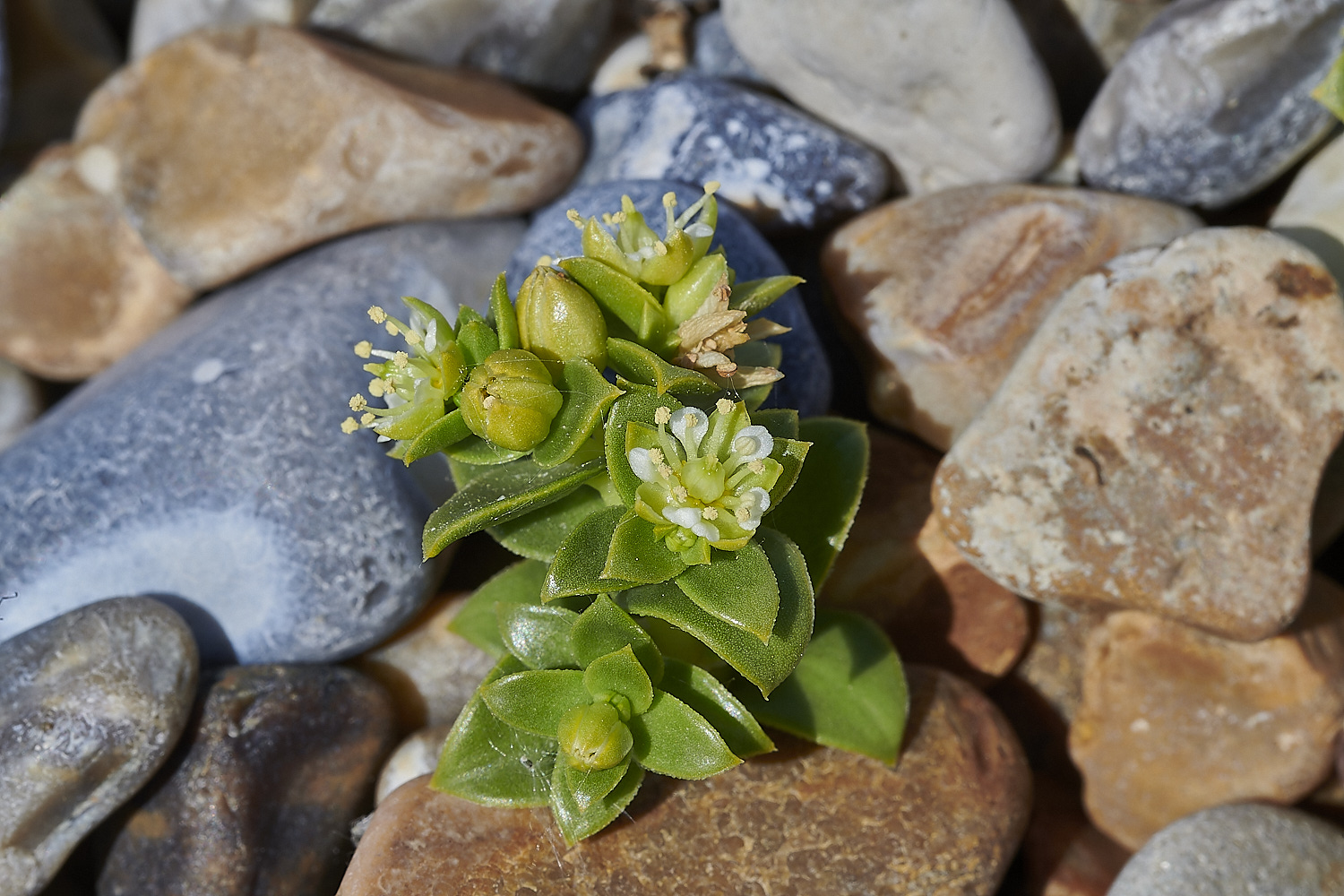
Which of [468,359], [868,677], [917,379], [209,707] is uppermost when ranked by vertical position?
[468,359]

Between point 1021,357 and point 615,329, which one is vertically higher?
point 615,329

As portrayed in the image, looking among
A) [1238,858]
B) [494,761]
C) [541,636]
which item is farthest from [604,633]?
[1238,858]

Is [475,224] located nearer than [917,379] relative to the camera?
No

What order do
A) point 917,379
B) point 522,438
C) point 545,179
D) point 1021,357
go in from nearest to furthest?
point 522,438
point 1021,357
point 917,379
point 545,179

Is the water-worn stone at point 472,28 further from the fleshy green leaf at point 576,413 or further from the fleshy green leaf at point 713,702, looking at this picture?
the fleshy green leaf at point 713,702

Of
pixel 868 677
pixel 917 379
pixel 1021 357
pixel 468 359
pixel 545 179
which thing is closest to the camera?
pixel 468 359

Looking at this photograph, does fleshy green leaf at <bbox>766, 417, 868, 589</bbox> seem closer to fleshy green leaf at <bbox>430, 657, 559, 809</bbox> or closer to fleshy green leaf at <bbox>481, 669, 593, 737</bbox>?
fleshy green leaf at <bbox>481, 669, 593, 737</bbox>

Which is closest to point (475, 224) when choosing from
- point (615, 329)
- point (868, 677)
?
point (615, 329)

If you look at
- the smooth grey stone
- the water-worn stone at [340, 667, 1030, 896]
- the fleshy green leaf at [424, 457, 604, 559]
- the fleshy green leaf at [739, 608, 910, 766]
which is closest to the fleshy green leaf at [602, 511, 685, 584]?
the fleshy green leaf at [424, 457, 604, 559]

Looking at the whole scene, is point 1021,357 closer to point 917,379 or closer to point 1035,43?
point 917,379

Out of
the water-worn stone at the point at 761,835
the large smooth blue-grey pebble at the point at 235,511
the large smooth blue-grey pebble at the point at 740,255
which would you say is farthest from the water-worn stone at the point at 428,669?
the large smooth blue-grey pebble at the point at 740,255
